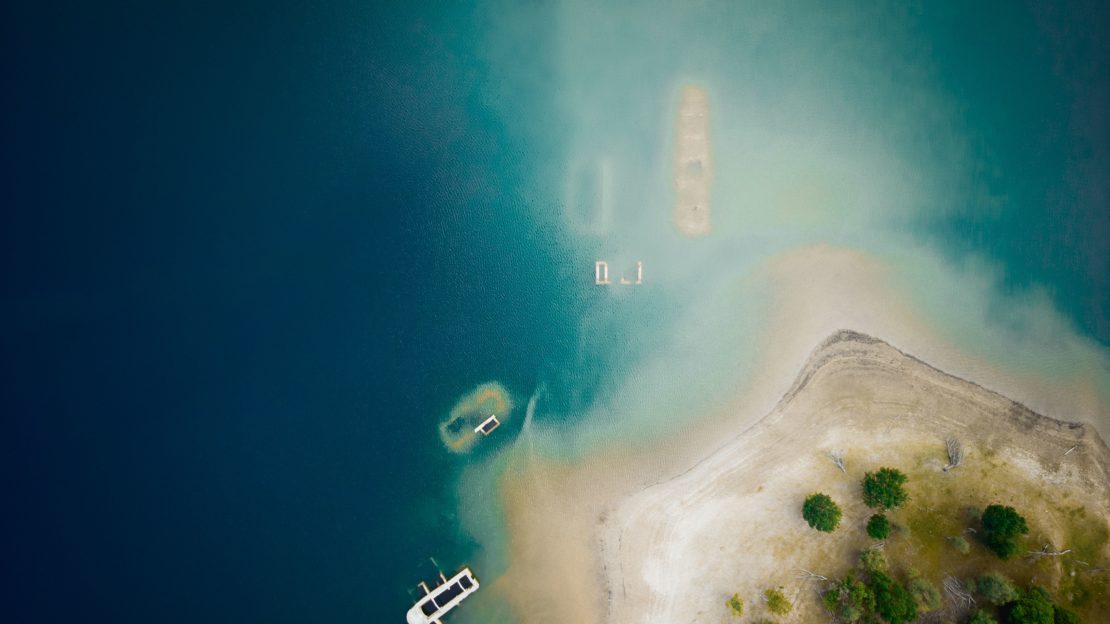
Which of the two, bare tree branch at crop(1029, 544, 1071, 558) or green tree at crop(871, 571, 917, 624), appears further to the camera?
bare tree branch at crop(1029, 544, 1071, 558)

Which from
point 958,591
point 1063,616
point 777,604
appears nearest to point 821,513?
point 777,604

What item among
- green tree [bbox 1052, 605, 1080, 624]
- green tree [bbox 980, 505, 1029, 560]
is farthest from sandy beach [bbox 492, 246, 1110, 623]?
green tree [bbox 1052, 605, 1080, 624]

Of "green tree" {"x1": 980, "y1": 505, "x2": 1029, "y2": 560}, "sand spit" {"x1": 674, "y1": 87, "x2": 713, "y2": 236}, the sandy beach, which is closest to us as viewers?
"green tree" {"x1": 980, "y1": 505, "x2": 1029, "y2": 560}

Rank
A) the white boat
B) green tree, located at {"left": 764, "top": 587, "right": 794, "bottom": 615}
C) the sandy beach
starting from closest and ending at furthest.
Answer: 1. green tree, located at {"left": 764, "top": 587, "right": 794, "bottom": 615}
2. the sandy beach
3. the white boat

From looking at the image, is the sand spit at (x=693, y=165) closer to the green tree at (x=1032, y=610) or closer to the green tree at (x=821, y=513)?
the green tree at (x=821, y=513)

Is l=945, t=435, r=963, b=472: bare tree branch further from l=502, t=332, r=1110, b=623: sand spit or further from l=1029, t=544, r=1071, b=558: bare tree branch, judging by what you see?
l=1029, t=544, r=1071, b=558: bare tree branch

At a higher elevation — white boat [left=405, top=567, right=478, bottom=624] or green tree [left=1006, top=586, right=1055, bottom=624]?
white boat [left=405, top=567, right=478, bottom=624]

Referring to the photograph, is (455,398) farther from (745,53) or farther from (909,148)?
(909,148)

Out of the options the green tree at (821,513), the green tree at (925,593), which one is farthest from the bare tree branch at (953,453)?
the green tree at (821,513)
